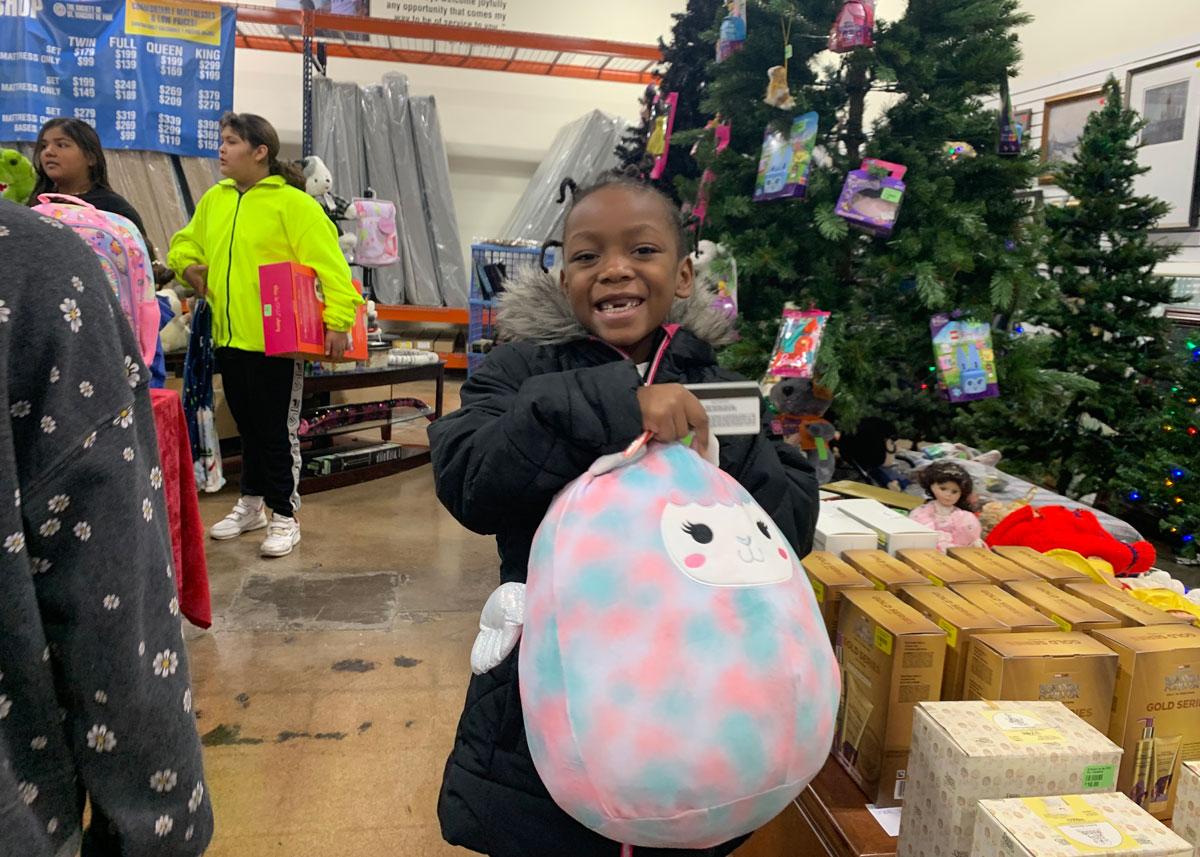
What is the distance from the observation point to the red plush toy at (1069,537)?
207 centimetres

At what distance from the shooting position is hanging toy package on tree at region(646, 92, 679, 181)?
3014 millimetres

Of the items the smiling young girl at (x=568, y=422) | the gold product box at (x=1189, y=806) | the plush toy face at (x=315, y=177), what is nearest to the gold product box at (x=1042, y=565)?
the gold product box at (x=1189, y=806)

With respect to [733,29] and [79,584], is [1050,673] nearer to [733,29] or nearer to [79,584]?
[79,584]

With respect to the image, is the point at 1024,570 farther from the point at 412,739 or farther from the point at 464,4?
the point at 464,4

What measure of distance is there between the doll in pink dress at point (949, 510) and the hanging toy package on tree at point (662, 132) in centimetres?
151

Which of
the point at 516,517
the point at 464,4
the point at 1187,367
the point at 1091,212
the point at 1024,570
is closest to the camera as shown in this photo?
the point at 516,517

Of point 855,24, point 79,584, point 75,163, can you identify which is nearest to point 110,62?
point 75,163

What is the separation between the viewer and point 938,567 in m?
1.69

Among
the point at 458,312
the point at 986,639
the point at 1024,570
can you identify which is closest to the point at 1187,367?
the point at 1024,570

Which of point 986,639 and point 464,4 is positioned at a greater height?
point 464,4

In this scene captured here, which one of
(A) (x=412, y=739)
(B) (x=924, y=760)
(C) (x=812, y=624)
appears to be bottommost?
(A) (x=412, y=739)

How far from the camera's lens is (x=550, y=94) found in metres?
7.46

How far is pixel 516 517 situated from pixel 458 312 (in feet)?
18.6

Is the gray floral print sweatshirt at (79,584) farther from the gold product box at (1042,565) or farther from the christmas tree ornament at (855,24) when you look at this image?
the christmas tree ornament at (855,24)
